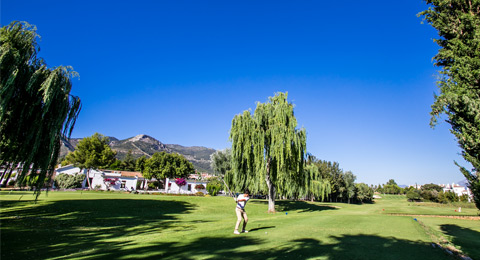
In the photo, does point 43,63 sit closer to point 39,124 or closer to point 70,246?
point 39,124

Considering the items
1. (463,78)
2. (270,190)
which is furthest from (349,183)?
(463,78)

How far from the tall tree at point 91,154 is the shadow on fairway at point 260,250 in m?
55.2

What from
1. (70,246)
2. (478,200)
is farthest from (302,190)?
(70,246)

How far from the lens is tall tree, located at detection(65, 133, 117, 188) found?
53000 millimetres

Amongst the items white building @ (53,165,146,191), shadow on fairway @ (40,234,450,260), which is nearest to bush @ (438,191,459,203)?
shadow on fairway @ (40,234,450,260)

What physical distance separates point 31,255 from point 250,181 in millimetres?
18426

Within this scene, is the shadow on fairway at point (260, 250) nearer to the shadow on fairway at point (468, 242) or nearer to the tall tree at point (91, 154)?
the shadow on fairway at point (468, 242)

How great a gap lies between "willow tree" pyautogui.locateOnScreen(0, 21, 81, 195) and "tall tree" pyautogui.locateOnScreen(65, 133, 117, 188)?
47.7 metres

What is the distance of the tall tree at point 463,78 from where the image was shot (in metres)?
7.80

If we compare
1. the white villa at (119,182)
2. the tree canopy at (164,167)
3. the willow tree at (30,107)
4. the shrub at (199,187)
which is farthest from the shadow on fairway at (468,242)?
the tree canopy at (164,167)

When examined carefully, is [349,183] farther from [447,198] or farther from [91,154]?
[91,154]

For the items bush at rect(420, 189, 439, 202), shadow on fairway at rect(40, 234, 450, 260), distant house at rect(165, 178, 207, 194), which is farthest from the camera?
bush at rect(420, 189, 439, 202)

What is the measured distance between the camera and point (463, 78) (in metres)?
8.34

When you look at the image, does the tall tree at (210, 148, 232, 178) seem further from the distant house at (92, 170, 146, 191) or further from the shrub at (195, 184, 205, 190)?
the distant house at (92, 170, 146, 191)
